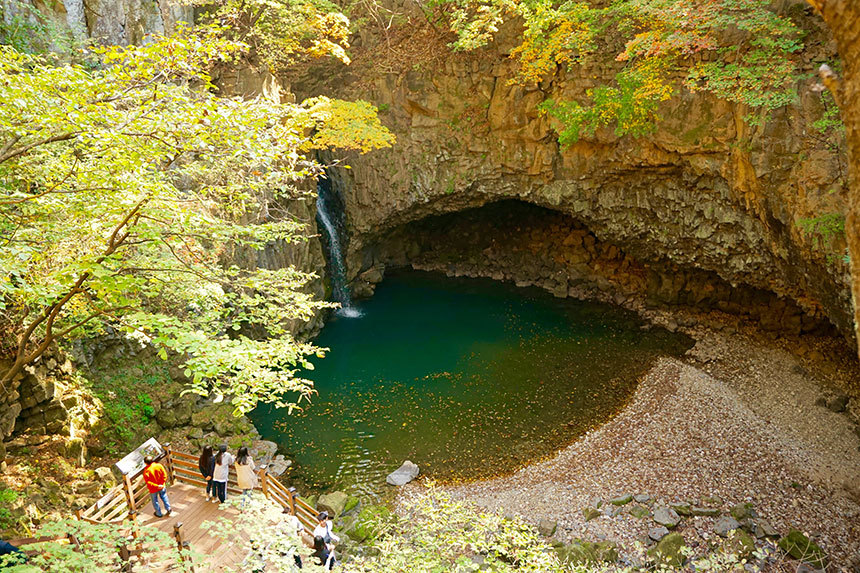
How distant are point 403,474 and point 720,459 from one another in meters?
8.02

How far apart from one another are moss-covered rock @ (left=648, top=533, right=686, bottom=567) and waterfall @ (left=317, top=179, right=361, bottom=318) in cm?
1606

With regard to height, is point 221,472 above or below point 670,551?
above

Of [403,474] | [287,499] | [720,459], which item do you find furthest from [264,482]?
[720,459]

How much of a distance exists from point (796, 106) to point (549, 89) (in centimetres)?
837

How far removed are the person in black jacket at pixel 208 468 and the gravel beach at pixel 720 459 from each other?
5949mm

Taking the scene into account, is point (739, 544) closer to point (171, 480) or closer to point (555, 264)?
point (171, 480)

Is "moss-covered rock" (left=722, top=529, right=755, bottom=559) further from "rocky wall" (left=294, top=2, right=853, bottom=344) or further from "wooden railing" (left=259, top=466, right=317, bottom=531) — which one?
"wooden railing" (left=259, top=466, right=317, bottom=531)

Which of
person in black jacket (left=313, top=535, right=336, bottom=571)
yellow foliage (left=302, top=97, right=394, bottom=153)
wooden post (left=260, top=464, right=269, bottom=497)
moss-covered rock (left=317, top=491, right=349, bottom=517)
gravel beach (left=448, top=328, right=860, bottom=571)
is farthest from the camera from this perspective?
yellow foliage (left=302, top=97, right=394, bottom=153)

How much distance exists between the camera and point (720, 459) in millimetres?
12039

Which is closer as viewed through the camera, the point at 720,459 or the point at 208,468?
the point at 208,468

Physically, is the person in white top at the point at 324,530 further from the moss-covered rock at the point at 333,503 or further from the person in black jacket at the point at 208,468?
the moss-covered rock at the point at 333,503

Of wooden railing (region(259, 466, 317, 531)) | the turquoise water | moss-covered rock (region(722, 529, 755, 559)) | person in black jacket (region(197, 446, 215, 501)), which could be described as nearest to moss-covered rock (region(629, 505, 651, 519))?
moss-covered rock (region(722, 529, 755, 559))

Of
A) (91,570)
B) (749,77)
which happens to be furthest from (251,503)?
(749,77)

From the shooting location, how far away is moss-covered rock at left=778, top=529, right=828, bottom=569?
29.8 feet
